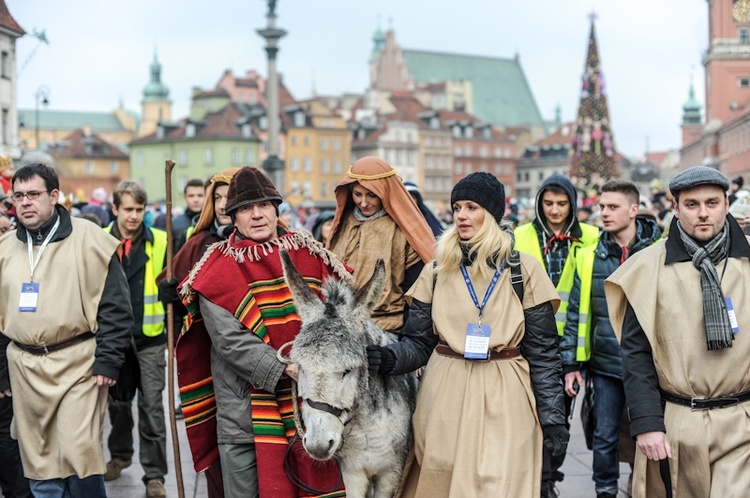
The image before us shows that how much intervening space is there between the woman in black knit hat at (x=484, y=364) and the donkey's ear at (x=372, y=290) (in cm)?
23

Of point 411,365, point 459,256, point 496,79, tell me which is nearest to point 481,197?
point 459,256

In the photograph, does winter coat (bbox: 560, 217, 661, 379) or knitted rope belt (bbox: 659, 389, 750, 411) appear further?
winter coat (bbox: 560, 217, 661, 379)

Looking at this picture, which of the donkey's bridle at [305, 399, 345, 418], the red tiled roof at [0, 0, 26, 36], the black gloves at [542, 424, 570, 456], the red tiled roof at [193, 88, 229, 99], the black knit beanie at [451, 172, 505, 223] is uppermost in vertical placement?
the red tiled roof at [193, 88, 229, 99]

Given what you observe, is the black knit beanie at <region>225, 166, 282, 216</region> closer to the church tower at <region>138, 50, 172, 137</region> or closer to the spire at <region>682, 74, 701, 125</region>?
the spire at <region>682, 74, 701, 125</region>

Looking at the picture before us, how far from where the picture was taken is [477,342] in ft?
16.6

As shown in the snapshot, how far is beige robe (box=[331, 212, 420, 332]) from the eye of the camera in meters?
6.20

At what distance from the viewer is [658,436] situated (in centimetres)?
487

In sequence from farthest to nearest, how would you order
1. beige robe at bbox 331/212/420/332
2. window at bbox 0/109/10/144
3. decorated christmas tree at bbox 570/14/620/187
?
1. decorated christmas tree at bbox 570/14/620/187
2. window at bbox 0/109/10/144
3. beige robe at bbox 331/212/420/332

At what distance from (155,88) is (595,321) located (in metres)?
140

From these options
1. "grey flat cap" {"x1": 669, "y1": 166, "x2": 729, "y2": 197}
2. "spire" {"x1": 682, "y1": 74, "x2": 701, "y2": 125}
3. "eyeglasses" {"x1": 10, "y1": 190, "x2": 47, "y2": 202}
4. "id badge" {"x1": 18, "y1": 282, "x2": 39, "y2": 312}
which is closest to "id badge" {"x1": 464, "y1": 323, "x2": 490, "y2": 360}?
"grey flat cap" {"x1": 669, "y1": 166, "x2": 729, "y2": 197}

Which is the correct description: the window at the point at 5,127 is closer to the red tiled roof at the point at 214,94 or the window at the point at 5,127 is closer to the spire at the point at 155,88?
the red tiled roof at the point at 214,94

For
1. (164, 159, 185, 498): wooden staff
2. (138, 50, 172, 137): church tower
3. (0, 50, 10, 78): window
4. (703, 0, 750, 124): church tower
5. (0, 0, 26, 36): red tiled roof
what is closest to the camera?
(164, 159, 185, 498): wooden staff

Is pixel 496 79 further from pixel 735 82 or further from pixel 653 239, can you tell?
pixel 653 239

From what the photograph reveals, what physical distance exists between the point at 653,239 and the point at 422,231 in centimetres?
200
